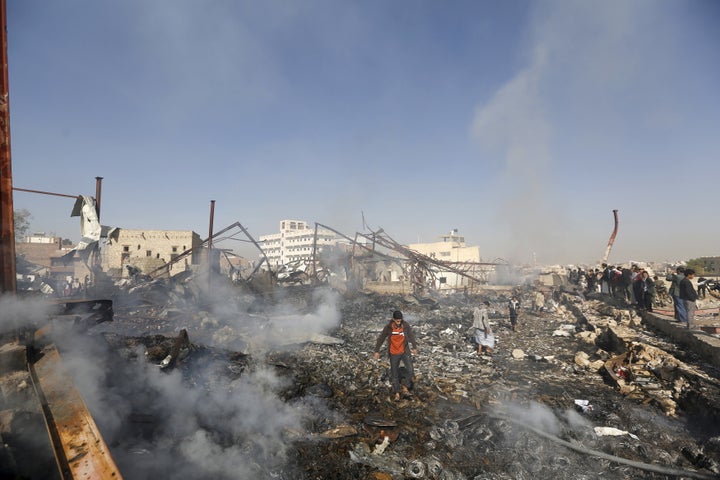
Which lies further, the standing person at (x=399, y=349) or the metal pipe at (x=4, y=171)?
the standing person at (x=399, y=349)

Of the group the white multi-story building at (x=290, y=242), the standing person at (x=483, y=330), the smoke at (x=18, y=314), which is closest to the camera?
the smoke at (x=18, y=314)

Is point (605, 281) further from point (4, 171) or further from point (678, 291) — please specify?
point (4, 171)

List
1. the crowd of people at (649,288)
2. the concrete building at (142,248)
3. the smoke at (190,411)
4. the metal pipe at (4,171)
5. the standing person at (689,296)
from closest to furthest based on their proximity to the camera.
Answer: the smoke at (190,411)
the metal pipe at (4,171)
the standing person at (689,296)
the crowd of people at (649,288)
the concrete building at (142,248)

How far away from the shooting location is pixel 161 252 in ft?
90.2

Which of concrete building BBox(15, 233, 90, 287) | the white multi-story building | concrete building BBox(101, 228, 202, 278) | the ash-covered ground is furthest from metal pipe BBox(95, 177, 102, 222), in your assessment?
the white multi-story building

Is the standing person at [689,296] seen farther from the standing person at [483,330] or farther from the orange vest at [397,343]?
the orange vest at [397,343]

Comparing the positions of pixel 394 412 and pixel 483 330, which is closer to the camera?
pixel 394 412

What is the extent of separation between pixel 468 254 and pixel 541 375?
4877 cm

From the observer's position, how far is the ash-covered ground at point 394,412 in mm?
3852

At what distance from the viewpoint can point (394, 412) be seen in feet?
17.4

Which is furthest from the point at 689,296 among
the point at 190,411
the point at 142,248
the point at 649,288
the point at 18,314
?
the point at 142,248

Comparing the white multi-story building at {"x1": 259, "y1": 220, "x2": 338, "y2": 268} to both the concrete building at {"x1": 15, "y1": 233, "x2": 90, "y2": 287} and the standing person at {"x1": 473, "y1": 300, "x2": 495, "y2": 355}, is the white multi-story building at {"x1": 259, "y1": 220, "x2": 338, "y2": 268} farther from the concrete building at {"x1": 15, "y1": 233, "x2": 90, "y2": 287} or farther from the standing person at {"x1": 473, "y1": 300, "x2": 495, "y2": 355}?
the standing person at {"x1": 473, "y1": 300, "x2": 495, "y2": 355}

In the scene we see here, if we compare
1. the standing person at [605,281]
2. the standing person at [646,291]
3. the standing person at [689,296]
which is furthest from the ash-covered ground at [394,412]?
the standing person at [605,281]

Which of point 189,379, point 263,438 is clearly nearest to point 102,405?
point 189,379
